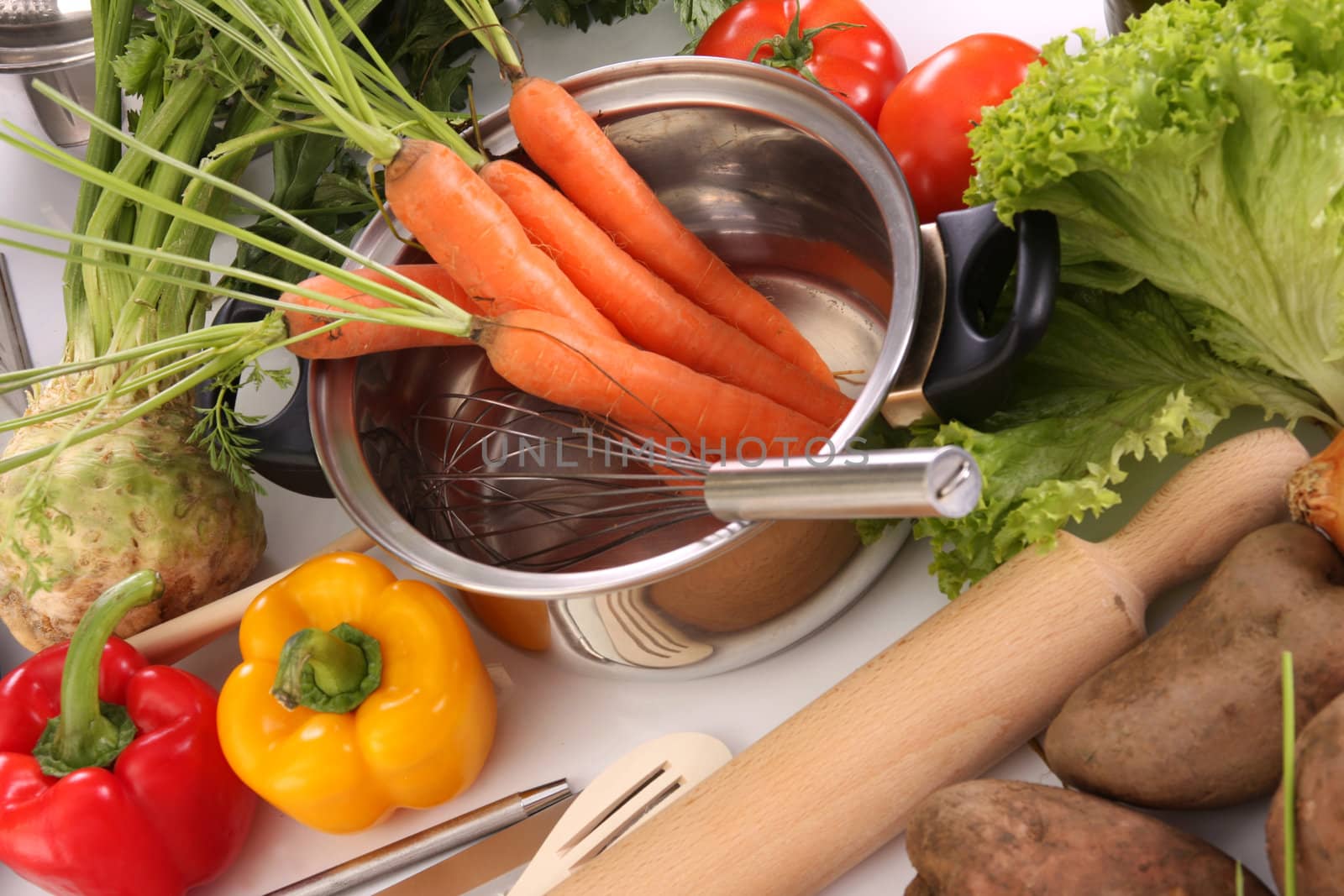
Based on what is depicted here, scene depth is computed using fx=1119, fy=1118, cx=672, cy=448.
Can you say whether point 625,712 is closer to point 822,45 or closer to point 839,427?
point 839,427

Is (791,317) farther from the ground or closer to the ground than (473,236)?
closer to the ground

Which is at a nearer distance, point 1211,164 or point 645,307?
point 1211,164

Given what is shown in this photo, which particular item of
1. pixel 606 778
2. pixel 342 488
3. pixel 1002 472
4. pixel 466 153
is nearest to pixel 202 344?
pixel 342 488

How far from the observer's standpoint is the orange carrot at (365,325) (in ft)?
2.85

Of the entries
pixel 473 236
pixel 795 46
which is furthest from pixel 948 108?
pixel 473 236

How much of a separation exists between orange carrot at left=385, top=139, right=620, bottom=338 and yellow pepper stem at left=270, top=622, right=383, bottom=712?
0.94ft

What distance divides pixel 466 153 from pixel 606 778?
0.53 meters

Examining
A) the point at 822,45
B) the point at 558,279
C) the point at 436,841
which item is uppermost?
the point at 822,45

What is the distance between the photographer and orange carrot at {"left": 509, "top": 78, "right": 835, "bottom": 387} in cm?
92

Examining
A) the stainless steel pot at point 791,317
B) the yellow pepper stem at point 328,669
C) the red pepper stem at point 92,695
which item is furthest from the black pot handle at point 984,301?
the red pepper stem at point 92,695

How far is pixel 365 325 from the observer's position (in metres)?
0.87

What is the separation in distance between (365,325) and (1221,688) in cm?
64

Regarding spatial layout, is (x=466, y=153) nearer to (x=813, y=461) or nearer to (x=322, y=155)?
(x=322, y=155)

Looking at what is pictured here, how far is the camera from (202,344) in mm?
861
